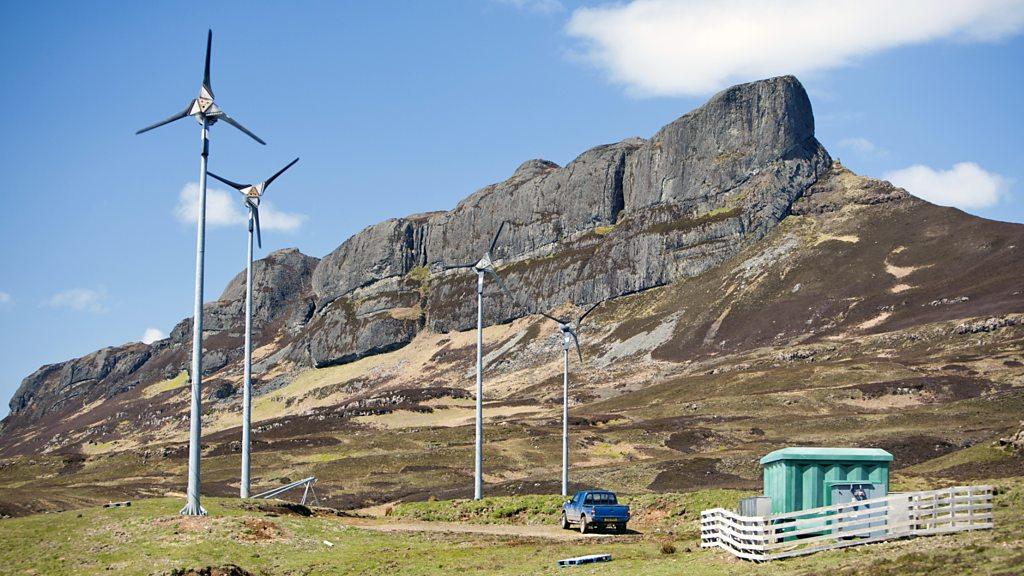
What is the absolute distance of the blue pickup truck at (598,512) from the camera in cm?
5275

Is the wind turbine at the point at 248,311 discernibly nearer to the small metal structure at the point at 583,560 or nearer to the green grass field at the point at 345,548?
Answer: the green grass field at the point at 345,548

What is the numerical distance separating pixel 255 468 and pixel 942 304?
13046cm

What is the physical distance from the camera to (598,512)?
52.8 m

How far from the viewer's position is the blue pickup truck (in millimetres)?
52750

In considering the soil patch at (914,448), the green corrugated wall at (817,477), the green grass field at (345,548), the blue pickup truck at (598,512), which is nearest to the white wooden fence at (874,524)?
the green grass field at (345,548)

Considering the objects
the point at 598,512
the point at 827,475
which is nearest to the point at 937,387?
the point at 598,512

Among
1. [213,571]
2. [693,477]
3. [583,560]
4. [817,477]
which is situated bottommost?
[693,477]

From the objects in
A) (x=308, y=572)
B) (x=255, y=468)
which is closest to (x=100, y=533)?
(x=308, y=572)

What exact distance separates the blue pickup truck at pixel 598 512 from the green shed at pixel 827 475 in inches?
558

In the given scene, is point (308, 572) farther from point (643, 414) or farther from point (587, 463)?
point (643, 414)

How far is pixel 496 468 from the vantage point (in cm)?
11425

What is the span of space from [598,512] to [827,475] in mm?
15709

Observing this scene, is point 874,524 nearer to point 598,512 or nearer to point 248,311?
point 598,512

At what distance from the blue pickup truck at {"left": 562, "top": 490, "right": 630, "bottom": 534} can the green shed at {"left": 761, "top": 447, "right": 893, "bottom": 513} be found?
46.5 feet
